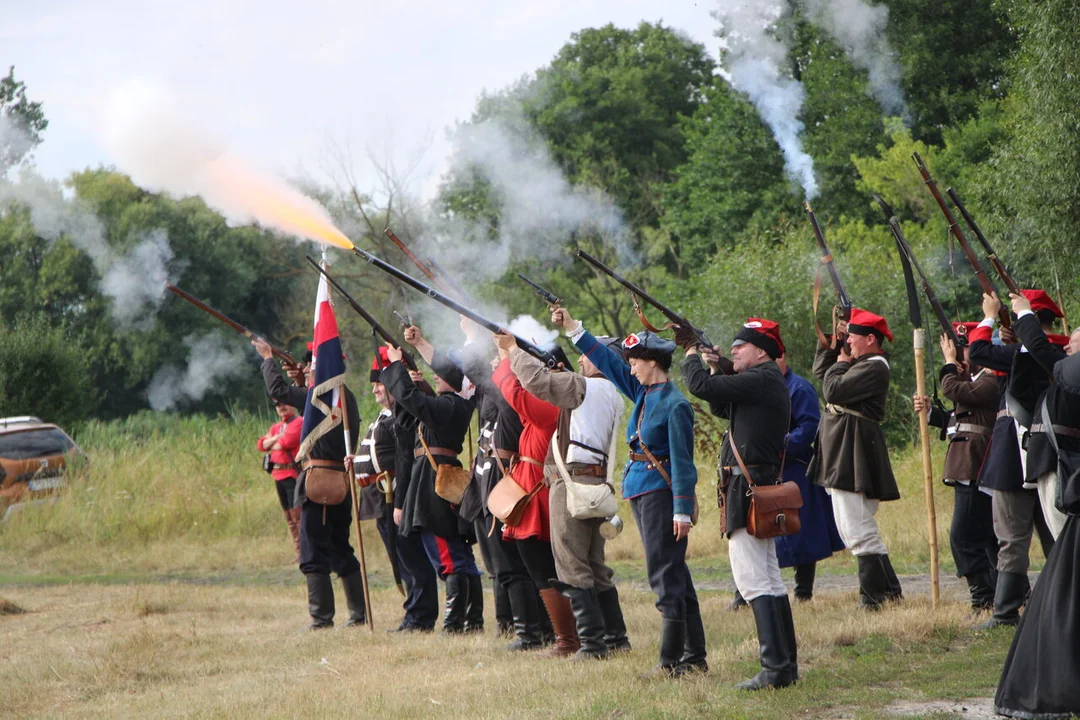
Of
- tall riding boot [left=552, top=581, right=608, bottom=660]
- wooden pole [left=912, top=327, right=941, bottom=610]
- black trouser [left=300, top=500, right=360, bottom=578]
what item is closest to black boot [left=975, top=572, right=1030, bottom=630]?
wooden pole [left=912, top=327, right=941, bottom=610]

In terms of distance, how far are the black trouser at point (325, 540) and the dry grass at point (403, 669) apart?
0.57 meters

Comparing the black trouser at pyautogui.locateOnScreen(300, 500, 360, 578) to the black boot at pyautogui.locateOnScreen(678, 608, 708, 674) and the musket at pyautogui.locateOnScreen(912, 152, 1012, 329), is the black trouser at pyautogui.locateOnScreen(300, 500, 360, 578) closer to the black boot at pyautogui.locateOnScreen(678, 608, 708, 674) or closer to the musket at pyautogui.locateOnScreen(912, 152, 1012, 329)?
the black boot at pyautogui.locateOnScreen(678, 608, 708, 674)

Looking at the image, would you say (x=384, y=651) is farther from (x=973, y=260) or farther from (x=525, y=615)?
(x=973, y=260)

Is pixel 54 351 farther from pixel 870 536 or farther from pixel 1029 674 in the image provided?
pixel 1029 674

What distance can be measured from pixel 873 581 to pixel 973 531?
80 centimetres

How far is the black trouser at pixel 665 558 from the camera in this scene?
7250mm

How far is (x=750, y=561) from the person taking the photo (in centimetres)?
694

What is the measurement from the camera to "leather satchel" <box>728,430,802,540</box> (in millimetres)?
6871

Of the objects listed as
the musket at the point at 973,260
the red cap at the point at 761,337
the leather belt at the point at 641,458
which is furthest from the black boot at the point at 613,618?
the musket at the point at 973,260

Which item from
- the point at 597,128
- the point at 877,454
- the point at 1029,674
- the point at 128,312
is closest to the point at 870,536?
the point at 877,454

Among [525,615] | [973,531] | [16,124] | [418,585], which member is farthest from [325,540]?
[16,124]

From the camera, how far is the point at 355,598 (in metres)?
11.0

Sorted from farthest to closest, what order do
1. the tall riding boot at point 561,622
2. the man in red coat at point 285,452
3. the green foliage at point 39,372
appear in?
the green foliage at point 39,372
the man in red coat at point 285,452
the tall riding boot at point 561,622

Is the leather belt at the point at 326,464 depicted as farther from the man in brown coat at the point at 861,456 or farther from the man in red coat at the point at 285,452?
the man in brown coat at the point at 861,456
